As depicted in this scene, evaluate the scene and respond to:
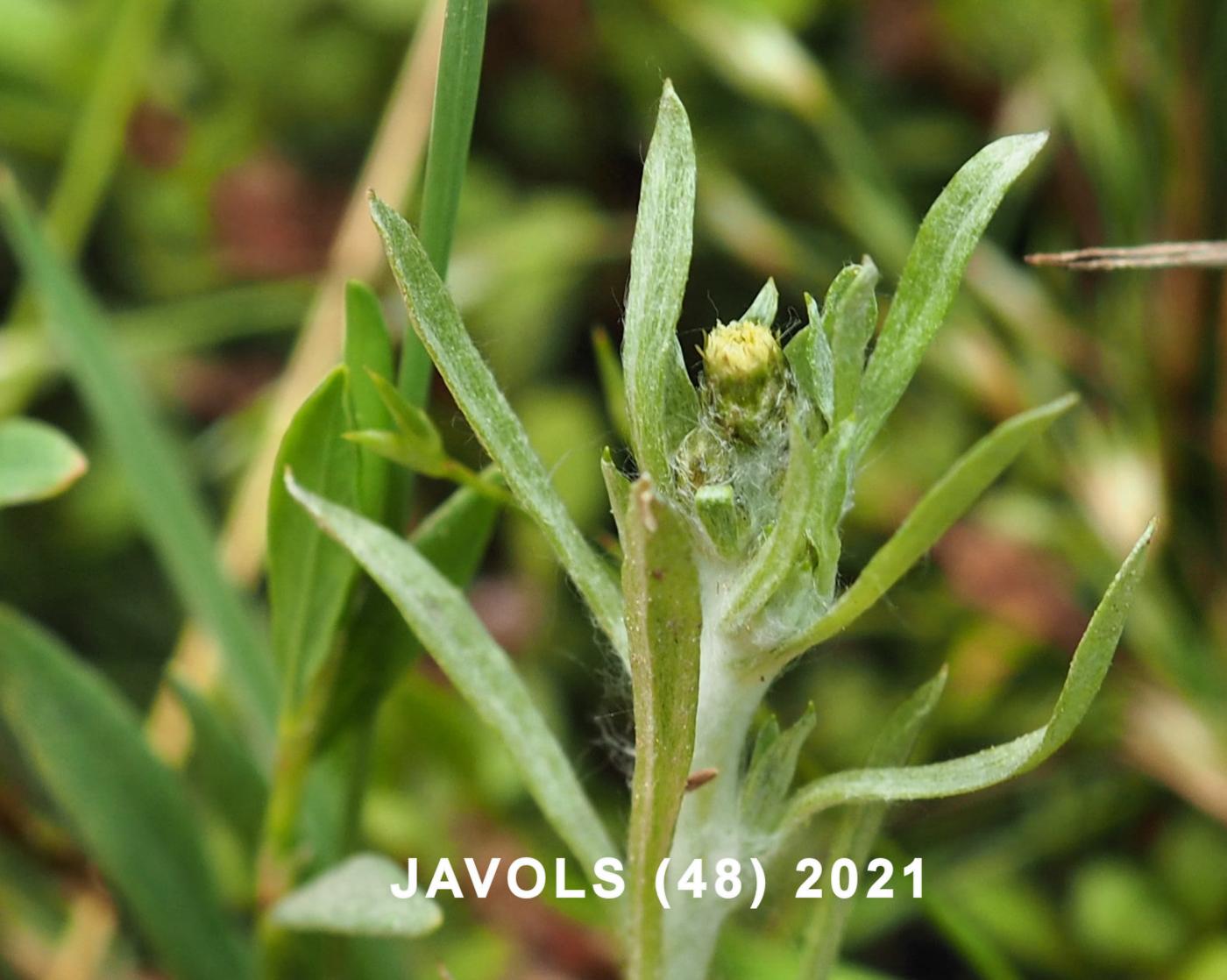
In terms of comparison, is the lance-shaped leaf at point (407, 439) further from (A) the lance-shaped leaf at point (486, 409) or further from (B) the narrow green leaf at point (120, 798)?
(B) the narrow green leaf at point (120, 798)

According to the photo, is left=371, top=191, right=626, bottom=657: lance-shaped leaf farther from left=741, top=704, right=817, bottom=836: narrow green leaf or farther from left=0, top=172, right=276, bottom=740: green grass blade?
left=0, top=172, right=276, bottom=740: green grass blade

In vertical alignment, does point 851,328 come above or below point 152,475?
below

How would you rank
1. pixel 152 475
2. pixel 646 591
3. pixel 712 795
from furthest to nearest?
pixel 152 475
pixel 712 795
pixel 646 591

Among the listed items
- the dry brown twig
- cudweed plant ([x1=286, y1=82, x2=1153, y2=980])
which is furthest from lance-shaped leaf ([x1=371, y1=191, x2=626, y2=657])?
the dry brown twig

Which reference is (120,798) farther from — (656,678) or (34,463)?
(656,678)


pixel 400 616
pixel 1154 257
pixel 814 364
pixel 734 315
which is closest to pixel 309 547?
pixel 400 616

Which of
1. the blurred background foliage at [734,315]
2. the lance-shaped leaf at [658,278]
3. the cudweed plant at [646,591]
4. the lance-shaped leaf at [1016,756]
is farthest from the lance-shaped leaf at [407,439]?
the blurred background foliage at [734,315]

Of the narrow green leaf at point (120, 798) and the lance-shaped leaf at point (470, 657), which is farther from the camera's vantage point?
the narrow green leaf at point (120, 798)

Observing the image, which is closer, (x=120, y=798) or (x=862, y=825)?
(x=862, y=825)
